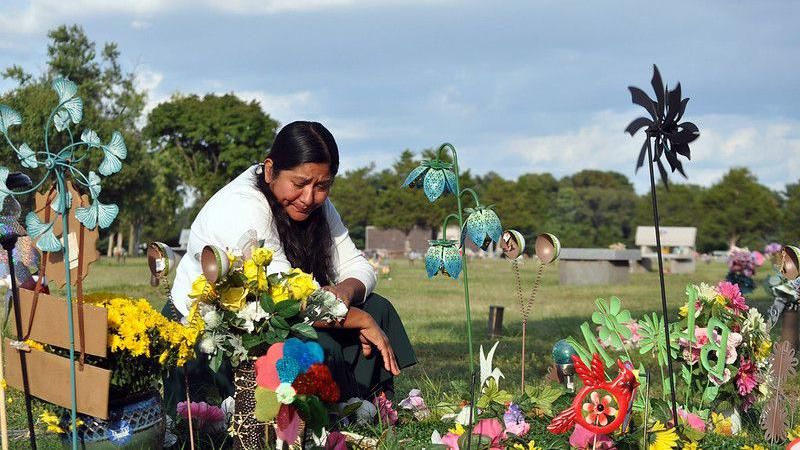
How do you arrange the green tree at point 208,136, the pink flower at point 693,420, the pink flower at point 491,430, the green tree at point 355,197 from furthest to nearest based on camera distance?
the green tree at point 355,197
the green tree at point 208,136
the pink flower at point 693,420
the pink flower at point 491,430

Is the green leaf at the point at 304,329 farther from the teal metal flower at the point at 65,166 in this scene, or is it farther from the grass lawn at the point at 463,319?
the grass lawn at the point at 463,319

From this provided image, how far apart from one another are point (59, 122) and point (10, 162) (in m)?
18.3

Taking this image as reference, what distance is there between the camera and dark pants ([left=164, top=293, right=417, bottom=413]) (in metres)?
3.35

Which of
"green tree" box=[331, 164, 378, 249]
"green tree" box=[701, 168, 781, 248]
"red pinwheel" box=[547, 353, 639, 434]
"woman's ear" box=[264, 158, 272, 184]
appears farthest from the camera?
"green tree" box=[331, 164, 378, 249]

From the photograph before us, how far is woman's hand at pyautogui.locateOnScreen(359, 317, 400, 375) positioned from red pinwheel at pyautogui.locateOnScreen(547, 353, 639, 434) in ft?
3.64

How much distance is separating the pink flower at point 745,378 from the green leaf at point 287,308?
1911mm

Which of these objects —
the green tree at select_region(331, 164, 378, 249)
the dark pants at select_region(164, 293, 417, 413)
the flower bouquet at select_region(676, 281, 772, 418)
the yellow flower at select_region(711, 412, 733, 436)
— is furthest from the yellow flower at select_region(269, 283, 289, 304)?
the green tree at select_region(331, 164, 378, 249)

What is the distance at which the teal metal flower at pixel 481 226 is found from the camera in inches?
105

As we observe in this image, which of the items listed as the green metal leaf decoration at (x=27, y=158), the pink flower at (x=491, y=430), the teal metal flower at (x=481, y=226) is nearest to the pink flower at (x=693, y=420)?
the pink flower at (x=491, y=430)

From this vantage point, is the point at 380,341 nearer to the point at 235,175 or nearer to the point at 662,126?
the point at 662,126

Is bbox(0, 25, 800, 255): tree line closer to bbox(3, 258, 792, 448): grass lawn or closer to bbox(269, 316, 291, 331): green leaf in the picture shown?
bbox(3, 258, 792, 448): grass lawn

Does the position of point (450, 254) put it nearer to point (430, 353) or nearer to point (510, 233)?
point (510, 233)

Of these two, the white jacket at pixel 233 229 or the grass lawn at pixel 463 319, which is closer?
the white jacket at pixel 233 229

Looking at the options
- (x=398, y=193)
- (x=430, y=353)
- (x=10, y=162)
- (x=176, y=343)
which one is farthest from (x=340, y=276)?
(x=398, y=193)
